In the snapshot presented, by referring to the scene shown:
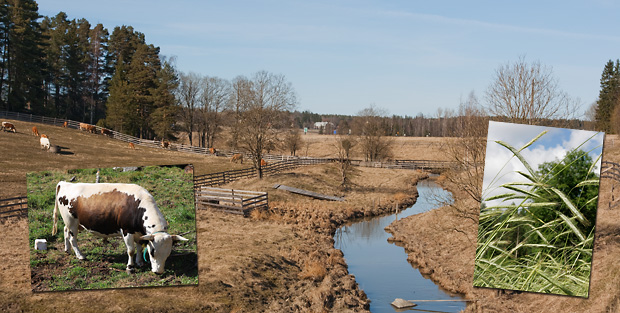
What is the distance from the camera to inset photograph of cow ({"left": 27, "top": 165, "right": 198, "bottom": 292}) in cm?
960

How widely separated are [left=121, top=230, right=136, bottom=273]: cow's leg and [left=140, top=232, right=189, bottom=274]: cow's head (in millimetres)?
422

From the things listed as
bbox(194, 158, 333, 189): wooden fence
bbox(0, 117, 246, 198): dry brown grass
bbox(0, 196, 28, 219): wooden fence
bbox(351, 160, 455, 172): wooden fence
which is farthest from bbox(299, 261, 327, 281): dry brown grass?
bbox(351, 160, 455, 172): wooden fence

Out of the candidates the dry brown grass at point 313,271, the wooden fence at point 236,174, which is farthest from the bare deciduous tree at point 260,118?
the dry brown grass at point 313,271

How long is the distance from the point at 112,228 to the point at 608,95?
6286 cm

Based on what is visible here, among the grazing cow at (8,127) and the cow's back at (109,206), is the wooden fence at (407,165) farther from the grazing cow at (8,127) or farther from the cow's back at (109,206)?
the cow's back at (109,206)

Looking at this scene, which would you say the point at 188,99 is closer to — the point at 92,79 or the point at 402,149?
the point at 92,79

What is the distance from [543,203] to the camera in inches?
292

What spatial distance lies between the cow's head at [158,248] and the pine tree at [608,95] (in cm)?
5479

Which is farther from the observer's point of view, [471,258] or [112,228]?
[471,258]

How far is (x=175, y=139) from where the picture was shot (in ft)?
214

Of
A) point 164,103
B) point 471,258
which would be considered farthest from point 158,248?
point 164,103

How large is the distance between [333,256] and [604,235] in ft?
38.0

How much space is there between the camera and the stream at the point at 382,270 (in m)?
15.9

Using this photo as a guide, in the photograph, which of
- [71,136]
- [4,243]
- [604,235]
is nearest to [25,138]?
[71,136]
